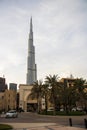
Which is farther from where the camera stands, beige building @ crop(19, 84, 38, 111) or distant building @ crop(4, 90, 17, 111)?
distant building @ crop(4, 90, 17, 111)

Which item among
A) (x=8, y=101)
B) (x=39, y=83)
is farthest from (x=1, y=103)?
(x=39, y=83)

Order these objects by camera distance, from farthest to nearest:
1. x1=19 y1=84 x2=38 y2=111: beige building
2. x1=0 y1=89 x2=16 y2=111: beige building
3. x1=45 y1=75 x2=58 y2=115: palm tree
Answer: x1=0 y1=89 x2=16 y2=111: beige building < x1=19 y1=84 x2=38 y2=111: beige building < x1=45 y1=75 x2=58 y2=115: palm tree

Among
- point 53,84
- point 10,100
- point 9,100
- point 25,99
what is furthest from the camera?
point 9,100

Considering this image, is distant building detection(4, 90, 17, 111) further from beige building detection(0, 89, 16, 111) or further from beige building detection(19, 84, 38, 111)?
beige building detection(19, 84, 38, 111)

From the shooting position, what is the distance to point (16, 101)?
525 ft

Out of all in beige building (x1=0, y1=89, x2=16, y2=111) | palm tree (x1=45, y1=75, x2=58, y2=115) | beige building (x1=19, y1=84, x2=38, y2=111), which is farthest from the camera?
beige building (x1=0, y1=89, x2=16, y2=111)

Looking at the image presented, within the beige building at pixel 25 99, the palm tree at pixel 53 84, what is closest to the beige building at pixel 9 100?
the beige building at pixel 25 99

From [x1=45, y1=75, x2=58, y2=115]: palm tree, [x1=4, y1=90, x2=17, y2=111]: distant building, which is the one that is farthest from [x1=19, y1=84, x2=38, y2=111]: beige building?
[x1=45, y1=75, x2=58, y2=115]: palm tree

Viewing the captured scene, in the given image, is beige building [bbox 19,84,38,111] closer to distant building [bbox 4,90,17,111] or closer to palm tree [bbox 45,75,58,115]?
distant building [bbox 4,90,17,111]

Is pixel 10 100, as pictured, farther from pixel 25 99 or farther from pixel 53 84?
pixel 53 84

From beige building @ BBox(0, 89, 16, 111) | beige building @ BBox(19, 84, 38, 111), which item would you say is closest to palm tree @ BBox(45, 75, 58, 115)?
beige building @ BBox(19, 84, 38, 111)

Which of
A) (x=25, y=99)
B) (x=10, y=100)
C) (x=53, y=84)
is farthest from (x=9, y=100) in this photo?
(x=53, y=84)

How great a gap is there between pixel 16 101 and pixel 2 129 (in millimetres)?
139950

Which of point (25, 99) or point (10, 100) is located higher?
point (10, 100)
